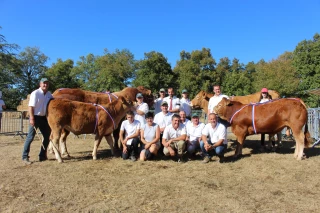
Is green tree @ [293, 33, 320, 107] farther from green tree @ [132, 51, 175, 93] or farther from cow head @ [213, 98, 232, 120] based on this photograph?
cow head @ [213, 98, 232, 120]

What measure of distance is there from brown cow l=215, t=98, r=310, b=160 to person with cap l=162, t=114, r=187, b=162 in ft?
5.02

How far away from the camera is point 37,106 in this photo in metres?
6.16

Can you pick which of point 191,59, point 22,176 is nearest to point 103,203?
point 22,176

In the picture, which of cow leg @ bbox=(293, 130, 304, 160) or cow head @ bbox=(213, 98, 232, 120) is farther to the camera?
cow head @ bbox=(213, 98, 232, 120)

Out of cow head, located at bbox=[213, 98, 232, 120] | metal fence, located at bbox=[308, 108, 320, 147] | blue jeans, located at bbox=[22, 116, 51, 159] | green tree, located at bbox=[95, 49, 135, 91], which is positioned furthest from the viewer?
green tree, located at bbox=[95, 49, 135, 91]

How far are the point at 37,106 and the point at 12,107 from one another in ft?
122

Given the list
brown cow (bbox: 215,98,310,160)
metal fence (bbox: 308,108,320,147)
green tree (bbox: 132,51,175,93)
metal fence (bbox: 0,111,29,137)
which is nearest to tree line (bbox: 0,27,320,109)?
green tree (bbox: 132,51,175,93)

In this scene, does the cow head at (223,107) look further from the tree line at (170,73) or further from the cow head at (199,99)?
the tree line at (170,73)

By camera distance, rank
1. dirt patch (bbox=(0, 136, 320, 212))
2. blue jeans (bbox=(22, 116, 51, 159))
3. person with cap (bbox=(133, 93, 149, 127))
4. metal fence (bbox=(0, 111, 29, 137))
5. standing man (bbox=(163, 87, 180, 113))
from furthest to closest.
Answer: metal fence (bbox=(0, 111, 29, 137)) < standing man (bbox=(163, 87, 180, 113)) < person with cap (bbox=(133, 93, 149, 127)) < blue jeans (bbox=(22, 116, 51, 159)) < dirt patch (bbox=(0, 136, 320, 212))

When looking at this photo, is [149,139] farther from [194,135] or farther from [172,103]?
[172,103]

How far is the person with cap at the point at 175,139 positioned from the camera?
6.36 m

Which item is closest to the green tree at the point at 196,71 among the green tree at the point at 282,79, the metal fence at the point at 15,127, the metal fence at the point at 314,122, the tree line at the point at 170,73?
the tree line at the point at 170,73

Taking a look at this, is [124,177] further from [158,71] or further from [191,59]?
[191,59]

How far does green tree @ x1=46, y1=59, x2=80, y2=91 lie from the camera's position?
45659 mm
